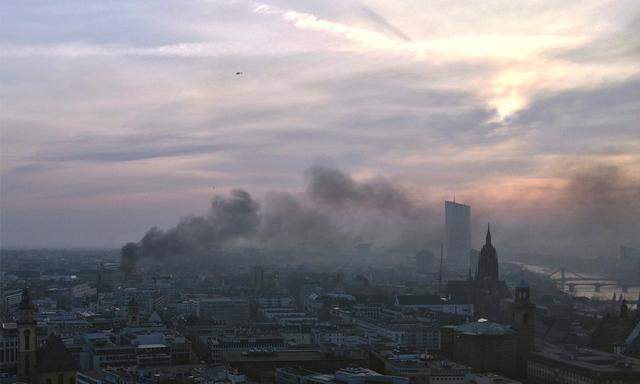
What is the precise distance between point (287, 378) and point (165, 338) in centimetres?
1396

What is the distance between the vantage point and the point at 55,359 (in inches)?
2005

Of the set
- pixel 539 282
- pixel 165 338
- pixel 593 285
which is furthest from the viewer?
pixel 593 285

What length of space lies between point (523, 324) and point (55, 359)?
99.6 feet

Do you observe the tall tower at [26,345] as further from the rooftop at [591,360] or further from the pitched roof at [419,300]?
the pitched roof at [419,300]

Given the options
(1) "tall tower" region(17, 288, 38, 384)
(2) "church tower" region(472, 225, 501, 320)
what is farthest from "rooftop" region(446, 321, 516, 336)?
(2) "church tower" region(472, 225, 501, 320)

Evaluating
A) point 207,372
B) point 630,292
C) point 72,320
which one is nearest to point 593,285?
point 630,292

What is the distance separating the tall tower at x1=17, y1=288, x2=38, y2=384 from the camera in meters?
50.6

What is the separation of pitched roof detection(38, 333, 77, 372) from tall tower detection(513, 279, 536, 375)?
91.1 feet

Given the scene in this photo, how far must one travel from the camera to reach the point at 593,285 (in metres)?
171

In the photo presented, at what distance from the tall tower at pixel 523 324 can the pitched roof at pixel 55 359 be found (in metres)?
27.8

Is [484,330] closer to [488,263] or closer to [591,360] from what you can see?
[591,360]

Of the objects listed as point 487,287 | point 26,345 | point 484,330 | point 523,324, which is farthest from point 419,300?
point 26,345

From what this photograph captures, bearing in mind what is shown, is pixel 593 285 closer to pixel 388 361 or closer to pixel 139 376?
pixel 388 361

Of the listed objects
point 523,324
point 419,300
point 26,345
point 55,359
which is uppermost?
point 523,324
